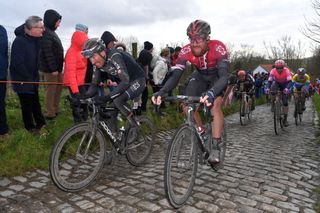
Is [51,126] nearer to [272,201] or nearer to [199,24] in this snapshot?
[199,24]

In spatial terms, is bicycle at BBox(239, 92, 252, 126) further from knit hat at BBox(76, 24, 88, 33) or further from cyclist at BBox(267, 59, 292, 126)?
knit hat at BBox(76, 24, 88, 33)

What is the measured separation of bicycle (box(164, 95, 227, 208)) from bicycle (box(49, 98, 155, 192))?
3.95ft

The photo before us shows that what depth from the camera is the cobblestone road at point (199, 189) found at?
4.34 metres

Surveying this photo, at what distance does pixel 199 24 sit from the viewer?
485cm

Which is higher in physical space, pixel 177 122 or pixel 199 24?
pixel 199 24

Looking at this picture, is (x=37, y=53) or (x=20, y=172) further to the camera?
(x=37, y=53)

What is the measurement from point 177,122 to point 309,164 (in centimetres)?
472

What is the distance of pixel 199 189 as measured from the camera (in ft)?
16.3

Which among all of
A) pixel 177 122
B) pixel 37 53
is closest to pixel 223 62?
pixel 37 53

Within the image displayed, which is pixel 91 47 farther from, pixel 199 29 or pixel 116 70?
pixel 199 29

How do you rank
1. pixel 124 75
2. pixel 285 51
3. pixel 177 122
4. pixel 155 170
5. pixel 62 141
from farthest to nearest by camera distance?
pixel 285 51 → pixel 177 122 → pixel 155 170 → pixel 124 75 → pixel 62 141

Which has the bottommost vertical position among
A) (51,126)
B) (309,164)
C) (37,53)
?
(309,164)

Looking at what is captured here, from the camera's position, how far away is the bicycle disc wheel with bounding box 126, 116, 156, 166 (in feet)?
19.0

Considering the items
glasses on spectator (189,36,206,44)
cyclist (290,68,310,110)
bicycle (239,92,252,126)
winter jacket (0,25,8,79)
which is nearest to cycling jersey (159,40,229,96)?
glasses on spectator (189,36,206,44)
